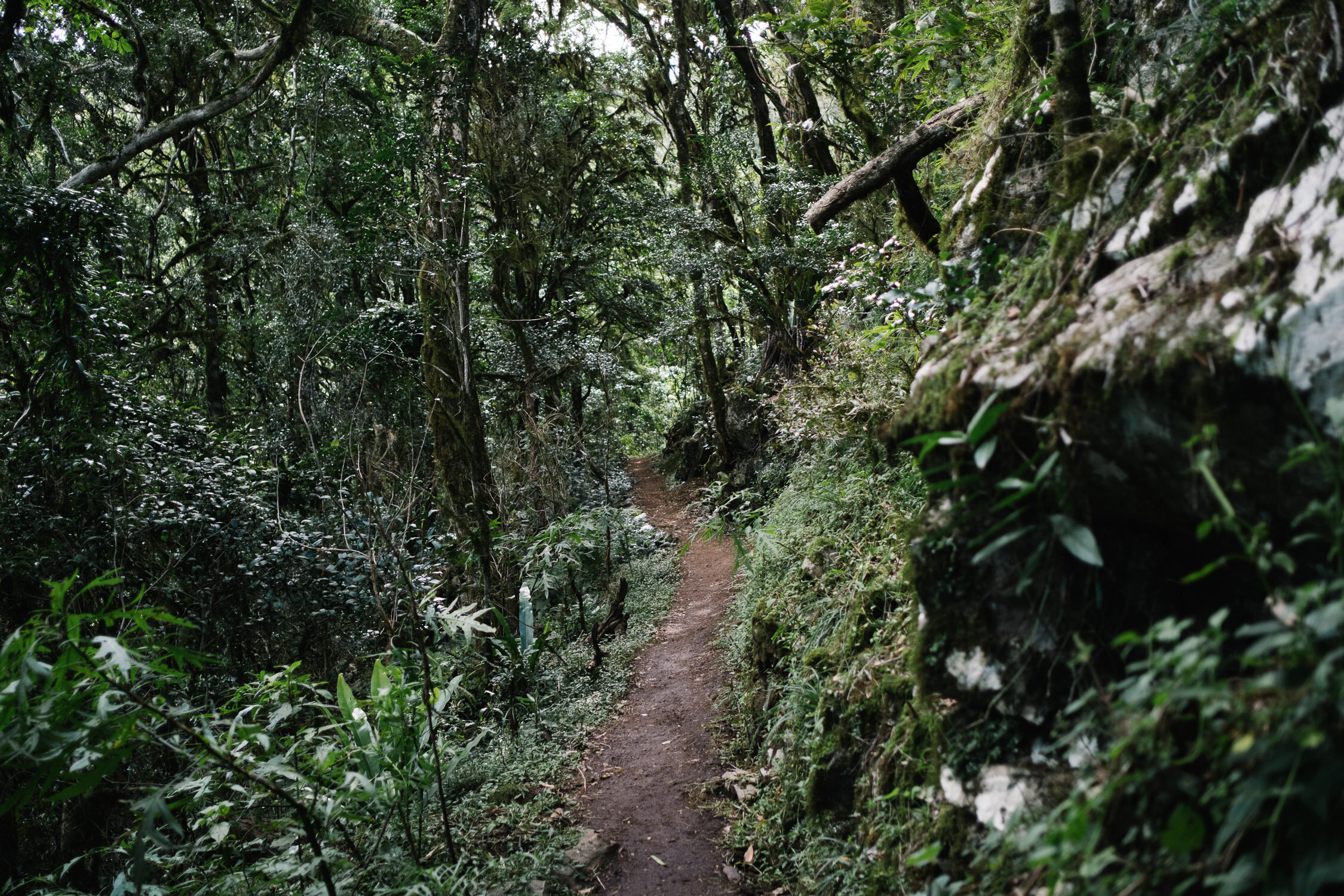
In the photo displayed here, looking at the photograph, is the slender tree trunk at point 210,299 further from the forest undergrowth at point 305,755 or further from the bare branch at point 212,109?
the forest undergrowth at point 305,755

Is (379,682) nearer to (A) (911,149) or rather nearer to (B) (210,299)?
(A) (911,149)

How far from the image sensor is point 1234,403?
1.72m

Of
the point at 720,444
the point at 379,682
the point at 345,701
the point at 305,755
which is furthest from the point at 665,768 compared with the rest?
the point at 720,444

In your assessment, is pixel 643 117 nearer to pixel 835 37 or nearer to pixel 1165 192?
pixel 835 37

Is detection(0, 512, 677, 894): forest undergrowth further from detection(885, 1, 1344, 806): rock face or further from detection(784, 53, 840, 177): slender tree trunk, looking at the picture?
detection(784, 53, 840, 177): slender tree trunk

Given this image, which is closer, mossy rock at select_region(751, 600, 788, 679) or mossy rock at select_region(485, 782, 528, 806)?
mossy rock at select_region(485, 782, 528, 806)

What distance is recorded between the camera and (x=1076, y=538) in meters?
1.98

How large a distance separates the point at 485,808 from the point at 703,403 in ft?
50.2

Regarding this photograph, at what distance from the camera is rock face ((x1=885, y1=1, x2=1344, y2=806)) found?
1688mm

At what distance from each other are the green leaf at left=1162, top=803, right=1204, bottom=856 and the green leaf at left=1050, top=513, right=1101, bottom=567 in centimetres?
63

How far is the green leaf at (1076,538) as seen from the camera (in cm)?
191

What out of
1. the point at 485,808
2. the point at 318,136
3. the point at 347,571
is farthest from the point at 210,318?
the point at 485,808

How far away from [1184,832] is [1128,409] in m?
1.05

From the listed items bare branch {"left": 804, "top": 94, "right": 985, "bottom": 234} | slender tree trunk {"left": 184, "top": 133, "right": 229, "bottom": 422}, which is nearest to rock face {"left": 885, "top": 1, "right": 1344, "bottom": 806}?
bare branch {"left": 804, "top": 94, "right": 985, "bottom": 234}
